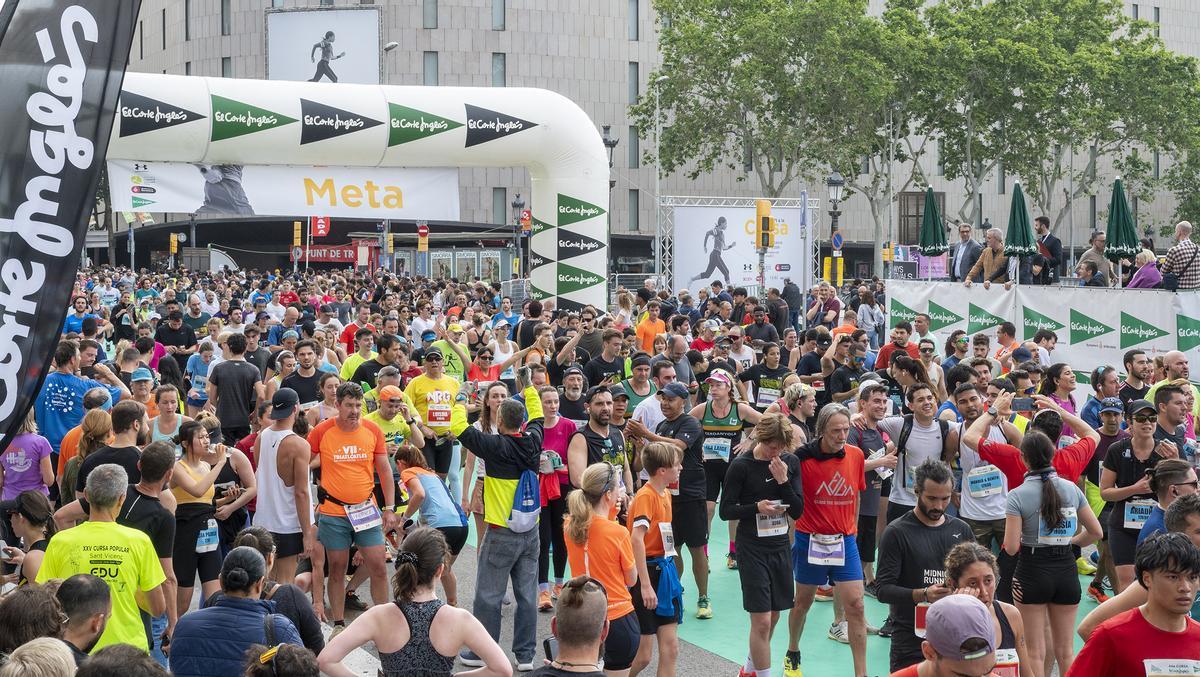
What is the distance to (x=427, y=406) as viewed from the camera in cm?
1105

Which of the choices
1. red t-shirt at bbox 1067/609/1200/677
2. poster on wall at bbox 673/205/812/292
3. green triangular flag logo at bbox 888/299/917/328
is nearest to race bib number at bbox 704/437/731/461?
red t-shirt at bbox 1067/609/1200/677

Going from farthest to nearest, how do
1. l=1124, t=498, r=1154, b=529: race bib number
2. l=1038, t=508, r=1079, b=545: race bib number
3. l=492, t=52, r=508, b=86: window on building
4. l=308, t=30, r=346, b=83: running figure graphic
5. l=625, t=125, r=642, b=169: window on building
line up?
l=625, t=125, r=642, b=169: window on building
l=492, t=52, r=508, b=86: window on building
l=308, t=30, r=346, b=83: running figure graphic
l=1124, t=498, r=1154, b=529: race bib number
l=1038, t=508, r=1079, b=545: race bib number

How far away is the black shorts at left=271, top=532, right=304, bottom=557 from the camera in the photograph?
8.55m

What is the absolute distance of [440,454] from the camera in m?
11.2

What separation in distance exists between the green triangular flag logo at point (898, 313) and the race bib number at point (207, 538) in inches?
456

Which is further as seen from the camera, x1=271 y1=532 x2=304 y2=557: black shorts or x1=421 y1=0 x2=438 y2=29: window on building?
x1=421 y1=0 x2=438 y2=29: window on building

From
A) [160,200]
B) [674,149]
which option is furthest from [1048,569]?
[674,149]

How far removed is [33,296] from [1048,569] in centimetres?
534

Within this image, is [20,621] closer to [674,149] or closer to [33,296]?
[33,296]

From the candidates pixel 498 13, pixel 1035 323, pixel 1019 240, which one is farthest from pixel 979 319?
pixel 498 13

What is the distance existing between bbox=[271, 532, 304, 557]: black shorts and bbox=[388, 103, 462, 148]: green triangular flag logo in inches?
384

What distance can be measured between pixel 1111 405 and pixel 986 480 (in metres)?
1.44

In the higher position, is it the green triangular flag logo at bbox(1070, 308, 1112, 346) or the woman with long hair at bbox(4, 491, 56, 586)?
the green triangular flag logo at bbox(1070, 308, 1112, 346)

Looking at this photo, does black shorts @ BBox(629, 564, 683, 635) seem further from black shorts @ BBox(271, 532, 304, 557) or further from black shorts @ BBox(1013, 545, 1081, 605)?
black shorts @ BBox(271, 532, 304, 557)
